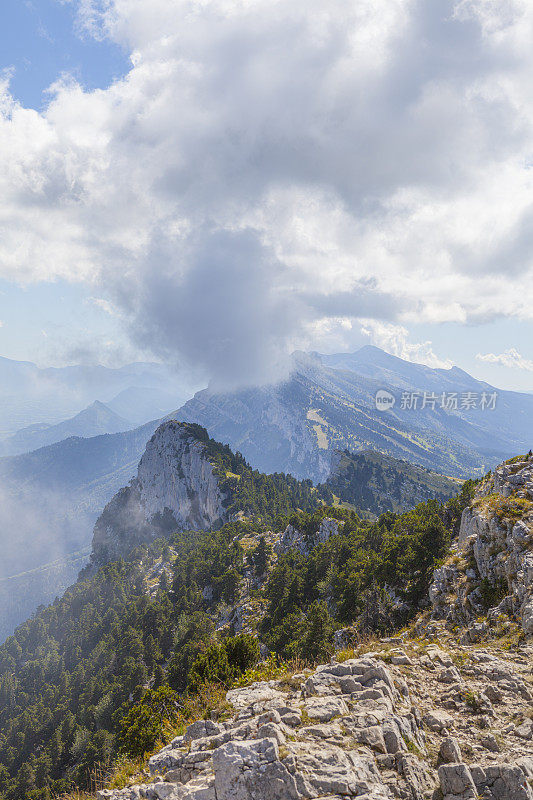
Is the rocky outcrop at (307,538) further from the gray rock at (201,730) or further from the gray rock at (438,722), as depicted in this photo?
the gray rock at (438,722)

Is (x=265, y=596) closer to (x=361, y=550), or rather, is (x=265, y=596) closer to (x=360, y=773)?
(x=361, y=550)

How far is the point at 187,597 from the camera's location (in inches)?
4284

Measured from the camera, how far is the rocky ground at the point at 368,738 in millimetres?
13102

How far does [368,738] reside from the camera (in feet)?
48.1

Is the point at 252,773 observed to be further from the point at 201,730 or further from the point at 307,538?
the point at 307,538

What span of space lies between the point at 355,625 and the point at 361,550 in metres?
26.7

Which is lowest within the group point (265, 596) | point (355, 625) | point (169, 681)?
point (169, 681)

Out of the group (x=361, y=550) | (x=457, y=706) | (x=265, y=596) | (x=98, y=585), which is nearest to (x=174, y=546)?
(x=98, y=585)

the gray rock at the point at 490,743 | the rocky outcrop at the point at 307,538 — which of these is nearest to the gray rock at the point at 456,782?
the gray rock at the point at 490,743

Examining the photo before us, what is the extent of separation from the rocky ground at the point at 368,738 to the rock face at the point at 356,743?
40 millimetres

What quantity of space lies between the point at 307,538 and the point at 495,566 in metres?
78.3

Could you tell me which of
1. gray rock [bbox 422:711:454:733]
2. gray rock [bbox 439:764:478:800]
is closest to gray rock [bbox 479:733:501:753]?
gray rock [bbox 422:711:454:733]

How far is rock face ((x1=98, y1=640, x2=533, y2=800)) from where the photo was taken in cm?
1307

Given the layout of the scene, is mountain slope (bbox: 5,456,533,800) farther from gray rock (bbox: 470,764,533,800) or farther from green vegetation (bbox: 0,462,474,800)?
green vegetation (bbox: 0,462,474,800)
